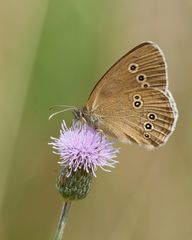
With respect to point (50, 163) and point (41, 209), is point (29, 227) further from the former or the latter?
point (50, 163)

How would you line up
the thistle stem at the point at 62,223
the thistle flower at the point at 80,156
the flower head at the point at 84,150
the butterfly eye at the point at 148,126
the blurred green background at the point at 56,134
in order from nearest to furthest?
the thistle stem at the point at 62,223
the thistle flower at the point at 80,156
the flower head at the point at 84,150
the butterfly eye at the point at 148,126
the blurred green background at the point at 56,134

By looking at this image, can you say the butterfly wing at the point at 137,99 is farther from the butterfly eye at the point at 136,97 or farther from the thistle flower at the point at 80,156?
the thistle flower at the point at 80,156

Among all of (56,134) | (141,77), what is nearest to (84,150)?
(141,77)

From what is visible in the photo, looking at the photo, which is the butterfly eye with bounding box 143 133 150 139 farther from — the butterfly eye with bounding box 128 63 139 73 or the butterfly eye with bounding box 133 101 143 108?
the butterfly eye with bounding box 128 63 139 73

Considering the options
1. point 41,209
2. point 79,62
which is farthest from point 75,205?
point 79,62

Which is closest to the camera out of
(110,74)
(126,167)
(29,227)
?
(110,74)

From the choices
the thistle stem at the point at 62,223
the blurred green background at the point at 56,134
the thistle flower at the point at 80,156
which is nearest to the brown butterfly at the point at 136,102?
the thistle flower at the point at 80,156

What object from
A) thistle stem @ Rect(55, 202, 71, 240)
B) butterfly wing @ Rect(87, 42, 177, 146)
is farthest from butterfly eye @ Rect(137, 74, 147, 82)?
thistle stem @ Rect(55, 202, 71, 240)
